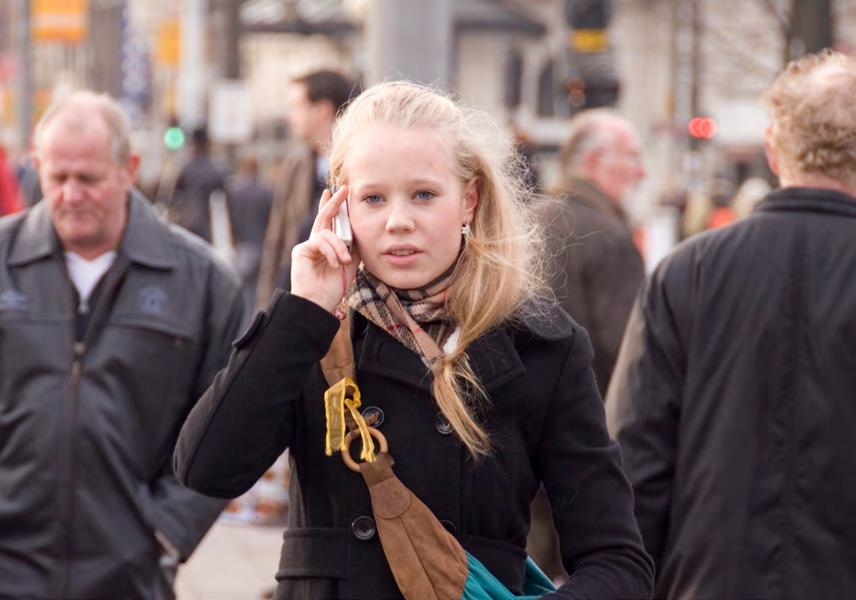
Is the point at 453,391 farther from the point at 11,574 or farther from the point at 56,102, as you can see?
the point at 56,102

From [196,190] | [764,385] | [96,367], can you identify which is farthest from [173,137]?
[764,385]

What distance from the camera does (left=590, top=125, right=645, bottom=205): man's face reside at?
816 centimetres

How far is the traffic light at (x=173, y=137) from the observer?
29000mm

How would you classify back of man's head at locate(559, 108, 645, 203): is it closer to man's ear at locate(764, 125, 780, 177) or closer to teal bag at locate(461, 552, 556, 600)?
man's ear at locate(764, 125, 780, 177)

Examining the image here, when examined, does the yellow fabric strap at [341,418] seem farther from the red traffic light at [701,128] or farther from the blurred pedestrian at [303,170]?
the red traffic light at [701,128]

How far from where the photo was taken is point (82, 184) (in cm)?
538

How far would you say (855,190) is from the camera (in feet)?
16.0

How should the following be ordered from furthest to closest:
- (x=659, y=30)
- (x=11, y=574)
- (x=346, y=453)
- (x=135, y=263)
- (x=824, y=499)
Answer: (x=659, y=30)
(x=135, y=263)
(x=11, y=574)
(x=824, y=499)
(x=346, y=453)

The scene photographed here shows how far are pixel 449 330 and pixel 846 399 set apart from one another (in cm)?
153

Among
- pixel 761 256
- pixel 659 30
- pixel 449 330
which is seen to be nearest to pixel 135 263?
pixel 761 256

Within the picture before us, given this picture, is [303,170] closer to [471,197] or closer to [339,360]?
[471,197]

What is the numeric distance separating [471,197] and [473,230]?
0.21ft

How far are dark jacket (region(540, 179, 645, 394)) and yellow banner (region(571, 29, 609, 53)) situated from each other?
8540 millimetres

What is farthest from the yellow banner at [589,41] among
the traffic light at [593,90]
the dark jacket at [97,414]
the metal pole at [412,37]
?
the dark jacket at [97,414]
